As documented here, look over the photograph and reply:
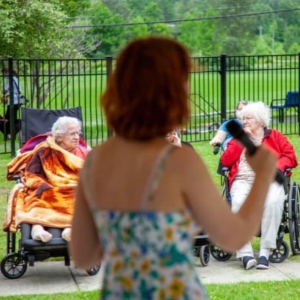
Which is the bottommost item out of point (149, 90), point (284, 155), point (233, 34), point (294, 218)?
point (294, 218)

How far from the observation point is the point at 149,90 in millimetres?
2412

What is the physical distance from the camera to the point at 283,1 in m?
61.6

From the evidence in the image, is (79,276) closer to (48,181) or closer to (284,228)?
(48,181)

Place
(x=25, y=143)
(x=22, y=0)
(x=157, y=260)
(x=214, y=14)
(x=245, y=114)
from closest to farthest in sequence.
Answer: (x=157, y=260)
(x=245, y=114)
(x=25, y=143)
(x=22, y=0)
(x=214, y=14)

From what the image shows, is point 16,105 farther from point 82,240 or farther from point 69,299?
point 82,240

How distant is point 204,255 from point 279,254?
66 centimetres

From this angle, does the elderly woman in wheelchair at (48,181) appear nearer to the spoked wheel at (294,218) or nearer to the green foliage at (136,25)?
the spoked wheel at (294,218)

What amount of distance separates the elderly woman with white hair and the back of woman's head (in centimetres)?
472

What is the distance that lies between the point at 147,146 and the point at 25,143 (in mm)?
5863

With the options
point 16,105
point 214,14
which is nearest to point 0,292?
point 16,105

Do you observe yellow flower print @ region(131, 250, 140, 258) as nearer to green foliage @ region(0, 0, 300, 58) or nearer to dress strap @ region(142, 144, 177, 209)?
dress strap @ region(142, 144, 177, 209)

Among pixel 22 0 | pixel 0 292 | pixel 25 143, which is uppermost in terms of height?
pixel 22 0

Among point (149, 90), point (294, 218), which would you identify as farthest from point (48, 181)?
point (149, 90)

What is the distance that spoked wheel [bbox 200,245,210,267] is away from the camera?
7131 millimetres
